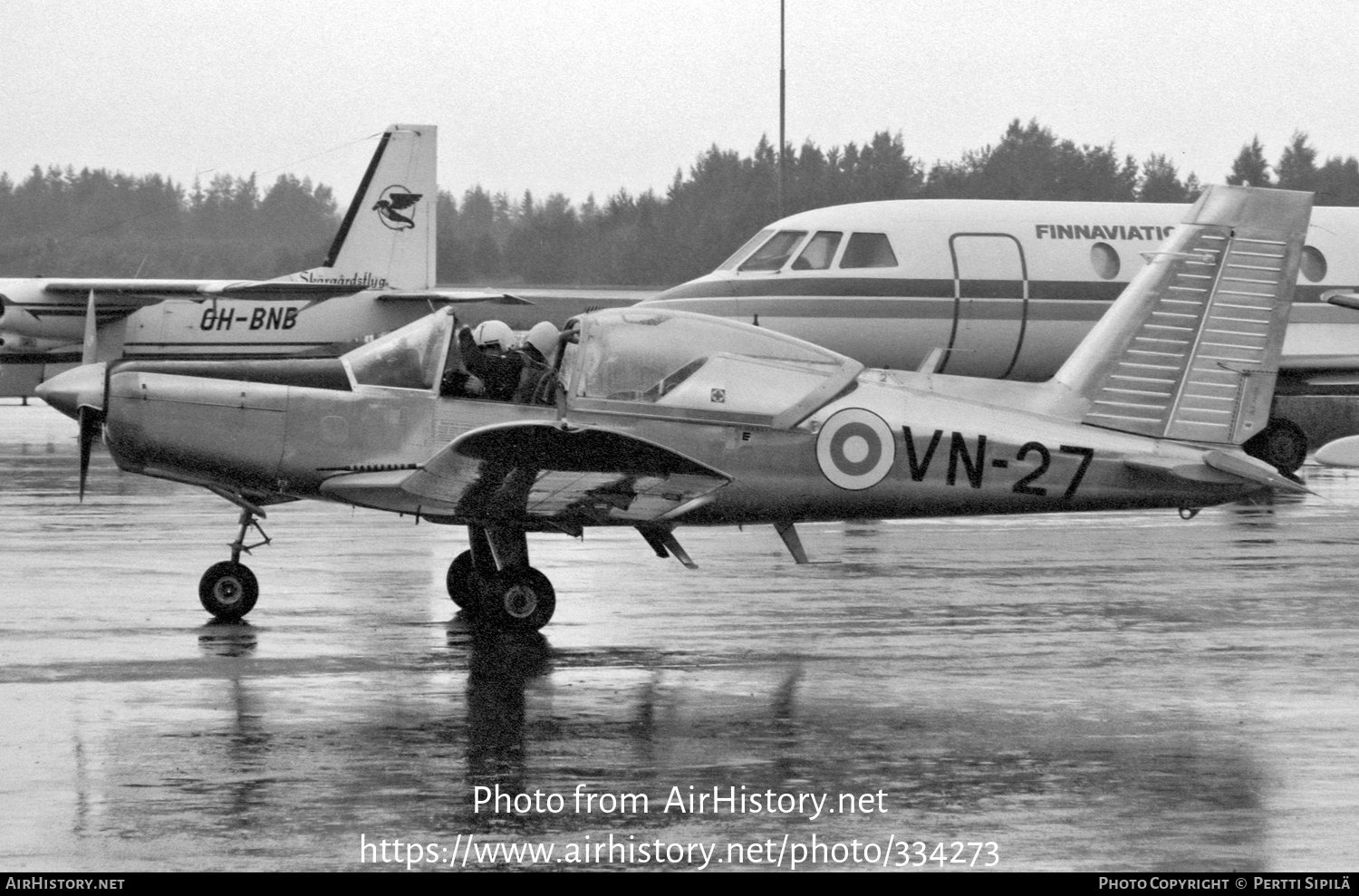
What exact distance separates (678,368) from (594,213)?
5630 centimetres

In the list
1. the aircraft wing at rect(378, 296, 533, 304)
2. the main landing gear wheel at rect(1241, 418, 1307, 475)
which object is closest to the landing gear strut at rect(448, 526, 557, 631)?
the main landing gear wheel at rect(1241, 418, 1307, 475)

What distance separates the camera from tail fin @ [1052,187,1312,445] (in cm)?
1108

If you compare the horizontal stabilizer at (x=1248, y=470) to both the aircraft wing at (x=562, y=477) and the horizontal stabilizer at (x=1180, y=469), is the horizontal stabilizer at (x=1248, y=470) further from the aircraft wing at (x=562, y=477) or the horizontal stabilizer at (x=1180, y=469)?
the aircraft wing at (x=562, y=477)

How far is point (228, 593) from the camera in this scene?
1086 cm

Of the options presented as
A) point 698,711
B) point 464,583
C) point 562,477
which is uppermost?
point 562,477

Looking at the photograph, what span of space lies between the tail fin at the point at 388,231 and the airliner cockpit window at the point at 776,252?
1757 centimetres

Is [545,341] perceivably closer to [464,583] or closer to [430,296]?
[464,583]

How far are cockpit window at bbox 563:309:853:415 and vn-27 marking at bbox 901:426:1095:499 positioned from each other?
2.35 feet

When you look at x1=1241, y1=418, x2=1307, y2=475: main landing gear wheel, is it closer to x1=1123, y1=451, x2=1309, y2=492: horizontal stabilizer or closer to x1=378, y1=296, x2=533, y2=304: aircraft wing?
x1=1123, y1=451, x2=1309, y2=492: horizontal stabilizer

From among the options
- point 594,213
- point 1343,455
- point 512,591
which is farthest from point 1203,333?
point 594,213

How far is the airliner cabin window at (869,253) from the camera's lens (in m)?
21.7

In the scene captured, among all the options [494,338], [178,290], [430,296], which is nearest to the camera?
[494,338]

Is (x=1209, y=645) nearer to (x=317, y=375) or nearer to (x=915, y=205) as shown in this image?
(x=317, y=375)

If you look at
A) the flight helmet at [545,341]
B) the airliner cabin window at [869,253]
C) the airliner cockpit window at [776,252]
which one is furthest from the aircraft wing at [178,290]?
the flight helmet at [545,341]
